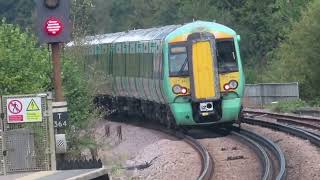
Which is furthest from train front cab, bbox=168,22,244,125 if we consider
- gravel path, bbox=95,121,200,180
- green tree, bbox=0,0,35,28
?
green tree, bbox=0,0,35,28

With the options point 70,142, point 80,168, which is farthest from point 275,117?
point 80,168

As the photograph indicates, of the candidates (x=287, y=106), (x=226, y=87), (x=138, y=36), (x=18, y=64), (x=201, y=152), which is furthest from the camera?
(x=287, y=106)

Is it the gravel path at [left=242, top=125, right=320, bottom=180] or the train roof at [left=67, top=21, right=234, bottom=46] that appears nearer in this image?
the gravel path at [left=242, top=125, right=320, bottom=180]

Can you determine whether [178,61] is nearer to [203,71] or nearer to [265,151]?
[203,71]

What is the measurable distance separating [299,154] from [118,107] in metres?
15.9

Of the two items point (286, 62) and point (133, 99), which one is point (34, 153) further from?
point (286, 62)

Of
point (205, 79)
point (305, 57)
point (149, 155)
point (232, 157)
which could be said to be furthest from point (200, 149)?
point (305, 57)

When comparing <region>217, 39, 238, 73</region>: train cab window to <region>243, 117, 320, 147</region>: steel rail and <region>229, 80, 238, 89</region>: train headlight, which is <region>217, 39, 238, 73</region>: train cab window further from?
<region>243, 117, 320, 147</region>: steel rail

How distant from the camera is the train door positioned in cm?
2197

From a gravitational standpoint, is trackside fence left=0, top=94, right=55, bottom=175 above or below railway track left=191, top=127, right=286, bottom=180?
above

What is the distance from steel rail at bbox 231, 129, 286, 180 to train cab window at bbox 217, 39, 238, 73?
1.75 meters

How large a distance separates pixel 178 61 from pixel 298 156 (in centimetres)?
640

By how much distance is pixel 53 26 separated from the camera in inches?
469

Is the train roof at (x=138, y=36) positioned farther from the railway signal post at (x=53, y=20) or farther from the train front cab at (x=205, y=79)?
the railway signal post at (x=53, y=20)
